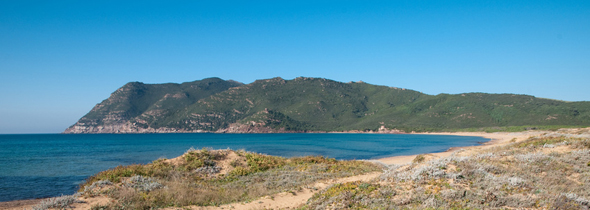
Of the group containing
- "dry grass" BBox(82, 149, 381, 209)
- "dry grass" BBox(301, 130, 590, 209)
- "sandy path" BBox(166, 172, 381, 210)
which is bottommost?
"sandy path" BBox(166, 172, 381, 210)

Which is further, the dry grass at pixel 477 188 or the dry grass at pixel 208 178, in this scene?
the dry grass at pixel 208 178

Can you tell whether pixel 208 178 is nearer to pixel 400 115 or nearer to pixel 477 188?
pixel 477 188

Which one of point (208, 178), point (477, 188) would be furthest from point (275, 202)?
point (208, 178)

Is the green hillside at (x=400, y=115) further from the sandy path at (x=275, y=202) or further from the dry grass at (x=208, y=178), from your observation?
the sandy path at (x=275, y=202)

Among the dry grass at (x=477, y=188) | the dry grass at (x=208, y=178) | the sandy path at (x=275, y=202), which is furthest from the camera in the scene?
the dry grass at (x=208, y=178)

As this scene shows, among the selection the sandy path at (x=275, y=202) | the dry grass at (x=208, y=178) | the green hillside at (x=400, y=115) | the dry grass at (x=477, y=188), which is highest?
the green hillside at (x=400, y=115)

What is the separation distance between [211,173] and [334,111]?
182m

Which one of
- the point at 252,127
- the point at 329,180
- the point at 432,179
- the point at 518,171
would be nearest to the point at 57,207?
the point at 329,180

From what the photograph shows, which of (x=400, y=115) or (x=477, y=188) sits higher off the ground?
(x=400, y=115)

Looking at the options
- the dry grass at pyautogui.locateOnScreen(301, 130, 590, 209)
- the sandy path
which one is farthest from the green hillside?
the sandy path

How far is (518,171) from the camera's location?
1098 cm

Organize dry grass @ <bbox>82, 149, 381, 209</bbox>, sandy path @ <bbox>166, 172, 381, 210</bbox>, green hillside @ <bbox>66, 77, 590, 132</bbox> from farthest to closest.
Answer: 1. green hillside @ <bbox>66, 77, 590, 132</bbox>
2. dry grass @ <bbox>82, 149, 381, 209</bbox>
3. sandy path @ <bbox>166, 172, 381, 210</bbox>

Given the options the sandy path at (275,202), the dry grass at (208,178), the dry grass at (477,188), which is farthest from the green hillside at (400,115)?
the sandy path at (275,202)

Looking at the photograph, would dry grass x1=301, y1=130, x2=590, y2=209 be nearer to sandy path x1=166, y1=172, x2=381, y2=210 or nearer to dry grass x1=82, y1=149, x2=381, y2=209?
sandy path x1=166, y1=172, x2=381, y2=210
